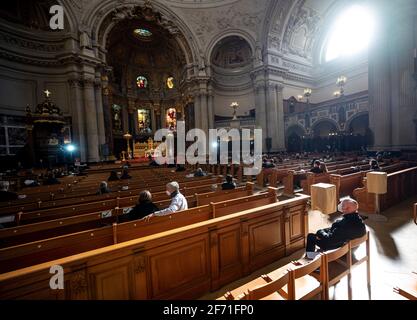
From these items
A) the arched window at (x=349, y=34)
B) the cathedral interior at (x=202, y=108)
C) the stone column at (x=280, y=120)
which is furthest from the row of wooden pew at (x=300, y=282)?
the arched window at (x=349, y=34)

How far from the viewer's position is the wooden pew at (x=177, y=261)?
5.40 feet

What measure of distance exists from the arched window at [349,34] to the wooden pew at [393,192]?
54.1 feet

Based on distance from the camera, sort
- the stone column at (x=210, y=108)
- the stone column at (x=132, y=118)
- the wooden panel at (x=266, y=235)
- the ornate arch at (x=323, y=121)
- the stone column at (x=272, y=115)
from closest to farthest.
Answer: the wooden panel at (x=266, y=235) < the ornate arch at (x=323, y=121) < the stone column at (x=272, y=115) < the stone column at (x=210, y=108) < the stone column at (x=132, y=118)

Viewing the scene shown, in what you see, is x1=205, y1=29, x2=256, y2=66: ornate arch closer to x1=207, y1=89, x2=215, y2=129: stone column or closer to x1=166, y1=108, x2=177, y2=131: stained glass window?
x1=207, y1=89, x2=215, y2=129: stone column

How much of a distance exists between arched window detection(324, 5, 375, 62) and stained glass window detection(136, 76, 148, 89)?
19.5 m

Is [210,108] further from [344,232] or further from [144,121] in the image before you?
[344,232]

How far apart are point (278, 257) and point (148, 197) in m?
2.22

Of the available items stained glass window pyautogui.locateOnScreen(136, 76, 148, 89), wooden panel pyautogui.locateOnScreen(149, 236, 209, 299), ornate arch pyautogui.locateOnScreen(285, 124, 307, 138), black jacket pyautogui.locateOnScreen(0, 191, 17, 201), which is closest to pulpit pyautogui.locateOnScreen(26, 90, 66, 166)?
black jacket pyautogui.locateOnScreen(0, 191, 17, 201)

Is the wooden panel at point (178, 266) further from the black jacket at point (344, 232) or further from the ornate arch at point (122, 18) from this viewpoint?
the ornate arch at point (122, 18)

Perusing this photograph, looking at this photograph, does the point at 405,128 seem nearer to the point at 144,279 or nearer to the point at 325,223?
the point at 325,223

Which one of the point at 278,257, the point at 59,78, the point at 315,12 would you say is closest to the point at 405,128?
the point at 278,257

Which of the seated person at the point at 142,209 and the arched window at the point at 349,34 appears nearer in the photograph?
the seated person at the point at 142,209

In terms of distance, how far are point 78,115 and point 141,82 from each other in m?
10.7

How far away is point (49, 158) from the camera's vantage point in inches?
460
